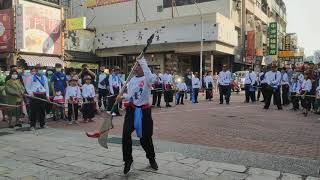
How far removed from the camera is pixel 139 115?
6.32 m

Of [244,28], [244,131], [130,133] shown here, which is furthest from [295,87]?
[244,28]

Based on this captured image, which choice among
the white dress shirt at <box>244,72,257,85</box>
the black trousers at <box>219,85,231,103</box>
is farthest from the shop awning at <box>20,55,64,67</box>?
the white dress shirt at <box>244,72,257,85</box>

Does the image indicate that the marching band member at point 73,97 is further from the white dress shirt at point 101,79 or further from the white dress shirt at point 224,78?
the white dress shirt at point 224,78

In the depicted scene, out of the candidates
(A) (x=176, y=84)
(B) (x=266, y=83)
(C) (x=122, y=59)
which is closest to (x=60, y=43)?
(C) (x=122, y=59)

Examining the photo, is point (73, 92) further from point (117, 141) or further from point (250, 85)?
point (250, 85)

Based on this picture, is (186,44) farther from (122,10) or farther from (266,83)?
(266,83)

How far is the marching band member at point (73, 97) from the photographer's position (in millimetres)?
12688

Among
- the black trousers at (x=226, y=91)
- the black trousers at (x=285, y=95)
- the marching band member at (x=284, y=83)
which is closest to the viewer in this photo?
the marching band member at (x=284, y=83)

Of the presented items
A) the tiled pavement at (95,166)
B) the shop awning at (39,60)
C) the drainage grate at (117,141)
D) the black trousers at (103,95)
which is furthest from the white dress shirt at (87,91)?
the shop awning at (39,60)

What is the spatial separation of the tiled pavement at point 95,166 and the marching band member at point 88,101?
428cm

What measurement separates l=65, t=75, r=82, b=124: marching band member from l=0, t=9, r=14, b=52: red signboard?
1883 centimetres

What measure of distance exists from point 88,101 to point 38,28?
19356 mm

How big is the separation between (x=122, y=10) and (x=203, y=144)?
41.6m

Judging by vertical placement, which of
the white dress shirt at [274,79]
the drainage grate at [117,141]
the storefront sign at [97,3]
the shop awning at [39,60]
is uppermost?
the storefront sign at [97,3]
